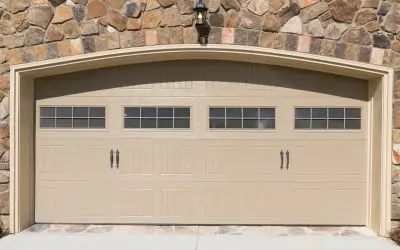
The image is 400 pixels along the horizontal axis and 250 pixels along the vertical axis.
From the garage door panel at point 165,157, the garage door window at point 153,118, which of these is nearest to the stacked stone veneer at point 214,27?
the garage door window at point 153,118

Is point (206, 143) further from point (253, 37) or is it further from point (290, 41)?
point (290, 41)

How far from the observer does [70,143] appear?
23.9ft

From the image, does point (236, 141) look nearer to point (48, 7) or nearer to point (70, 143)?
point (70, 143)

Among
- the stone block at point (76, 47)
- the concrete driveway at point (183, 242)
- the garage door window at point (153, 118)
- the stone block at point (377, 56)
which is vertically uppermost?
the stone block at point (76, 47)

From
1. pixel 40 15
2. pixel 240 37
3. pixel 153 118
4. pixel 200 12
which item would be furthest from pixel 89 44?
pixel 240 37

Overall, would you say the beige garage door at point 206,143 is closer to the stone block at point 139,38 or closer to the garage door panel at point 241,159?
the garage door panel at point 241,159

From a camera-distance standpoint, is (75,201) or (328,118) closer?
(328,118)

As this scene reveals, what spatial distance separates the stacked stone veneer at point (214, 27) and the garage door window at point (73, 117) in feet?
3.01

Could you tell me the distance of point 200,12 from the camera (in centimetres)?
650

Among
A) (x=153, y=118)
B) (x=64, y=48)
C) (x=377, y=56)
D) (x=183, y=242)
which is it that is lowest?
(x=183, y=242)

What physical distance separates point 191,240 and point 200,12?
3.27 metres

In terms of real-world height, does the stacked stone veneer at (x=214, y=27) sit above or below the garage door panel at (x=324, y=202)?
above

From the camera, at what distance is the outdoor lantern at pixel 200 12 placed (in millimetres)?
6462

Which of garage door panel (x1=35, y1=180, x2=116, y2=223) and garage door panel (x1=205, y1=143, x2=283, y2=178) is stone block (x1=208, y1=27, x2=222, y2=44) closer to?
garage door panel (x1=205, y1=143, x2=283, y2=178)
